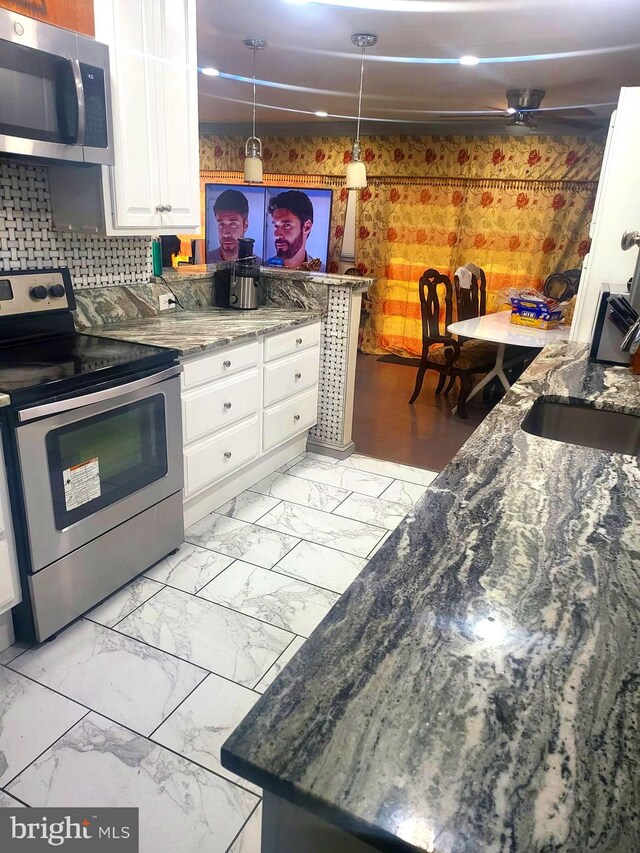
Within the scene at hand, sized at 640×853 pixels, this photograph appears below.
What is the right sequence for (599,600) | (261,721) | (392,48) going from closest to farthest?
1. (261,721)
2. (599,600)
3. (392,48)

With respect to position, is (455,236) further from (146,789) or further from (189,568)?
(146,789)

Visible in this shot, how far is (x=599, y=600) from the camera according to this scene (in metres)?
0.86

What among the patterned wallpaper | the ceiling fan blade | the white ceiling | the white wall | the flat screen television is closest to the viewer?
the white wall

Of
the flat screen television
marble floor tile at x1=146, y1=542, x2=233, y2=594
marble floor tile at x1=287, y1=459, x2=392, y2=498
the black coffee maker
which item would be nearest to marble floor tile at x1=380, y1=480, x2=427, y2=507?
marble floor tile at x1=287, y1=459, x2=392, y2=498

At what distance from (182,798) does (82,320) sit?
6.12 feet

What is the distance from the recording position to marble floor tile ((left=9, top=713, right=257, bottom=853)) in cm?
143

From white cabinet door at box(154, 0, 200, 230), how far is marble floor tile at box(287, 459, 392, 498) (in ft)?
4.91

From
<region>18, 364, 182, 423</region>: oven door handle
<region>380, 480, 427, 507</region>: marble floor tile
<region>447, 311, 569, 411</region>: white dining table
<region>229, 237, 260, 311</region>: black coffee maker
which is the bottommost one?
<region>380, 480, 427, 507</region>: marble floor tile

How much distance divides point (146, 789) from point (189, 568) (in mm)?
1034

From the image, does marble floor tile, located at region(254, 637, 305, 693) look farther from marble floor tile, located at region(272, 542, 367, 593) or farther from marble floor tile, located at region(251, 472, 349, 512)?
marble floor tile, located at region(251, 472, 349, 512)

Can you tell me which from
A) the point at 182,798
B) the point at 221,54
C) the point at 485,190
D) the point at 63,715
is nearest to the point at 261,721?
the point at 182,798

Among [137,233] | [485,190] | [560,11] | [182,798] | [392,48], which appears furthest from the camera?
[485,190]

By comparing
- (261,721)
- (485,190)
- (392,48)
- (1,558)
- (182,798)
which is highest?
(392,48)

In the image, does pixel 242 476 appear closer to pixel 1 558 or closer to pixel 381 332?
pixel 1 558
